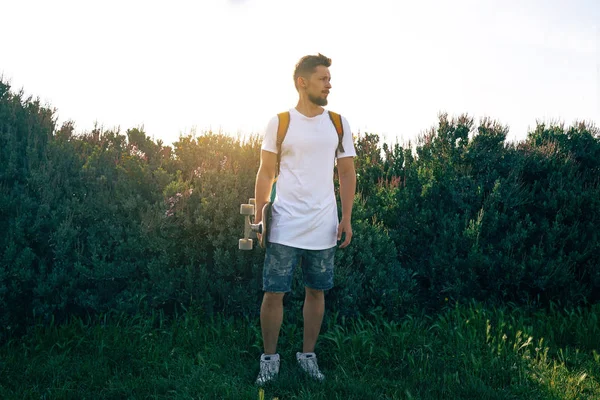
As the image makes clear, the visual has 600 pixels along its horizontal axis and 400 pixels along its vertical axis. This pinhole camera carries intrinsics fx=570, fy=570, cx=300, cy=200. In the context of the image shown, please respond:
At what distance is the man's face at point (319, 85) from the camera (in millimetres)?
4188

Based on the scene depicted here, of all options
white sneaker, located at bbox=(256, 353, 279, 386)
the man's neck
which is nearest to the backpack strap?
the man's neck

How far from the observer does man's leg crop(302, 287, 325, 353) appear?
444 centimetres

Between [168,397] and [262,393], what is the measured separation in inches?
31.4

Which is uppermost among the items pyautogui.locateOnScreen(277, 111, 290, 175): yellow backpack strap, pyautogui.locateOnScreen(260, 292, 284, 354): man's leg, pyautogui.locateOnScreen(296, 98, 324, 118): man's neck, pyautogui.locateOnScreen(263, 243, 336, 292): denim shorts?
pyautogui.locateOnScreen(296, 98, 324, 118): man's neck

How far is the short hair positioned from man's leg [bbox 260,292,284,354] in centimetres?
166

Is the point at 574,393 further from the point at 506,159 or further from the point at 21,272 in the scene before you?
the point at 21,272

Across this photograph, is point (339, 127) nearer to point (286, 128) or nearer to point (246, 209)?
point (286, 128)

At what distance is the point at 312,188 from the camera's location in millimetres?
4145

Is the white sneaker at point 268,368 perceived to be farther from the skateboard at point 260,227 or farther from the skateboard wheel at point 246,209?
the skateboard wheel at point 246,209

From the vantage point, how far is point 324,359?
4945 mm

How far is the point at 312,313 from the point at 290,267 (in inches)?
18.7

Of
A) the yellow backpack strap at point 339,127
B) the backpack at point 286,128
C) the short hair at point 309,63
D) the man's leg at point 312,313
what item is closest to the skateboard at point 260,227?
the backpack at point 286,128

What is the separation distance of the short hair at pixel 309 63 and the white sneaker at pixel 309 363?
219 cm

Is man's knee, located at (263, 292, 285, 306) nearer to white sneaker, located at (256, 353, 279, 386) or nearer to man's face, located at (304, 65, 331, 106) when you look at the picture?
white sneaker, located at (256, 353, 279, 386)
